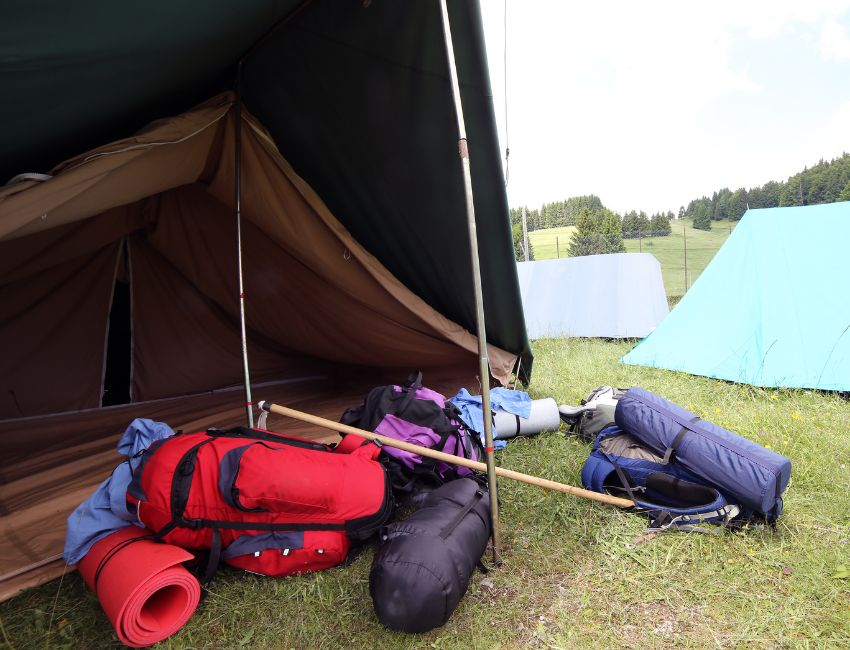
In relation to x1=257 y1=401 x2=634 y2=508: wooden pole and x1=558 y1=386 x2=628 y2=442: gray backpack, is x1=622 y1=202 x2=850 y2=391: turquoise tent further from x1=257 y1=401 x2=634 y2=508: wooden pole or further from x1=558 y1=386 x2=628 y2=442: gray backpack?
x1=257 y1=401 x2=634 y2=508: wooden pole

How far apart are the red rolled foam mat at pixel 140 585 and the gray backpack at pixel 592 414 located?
217 cm

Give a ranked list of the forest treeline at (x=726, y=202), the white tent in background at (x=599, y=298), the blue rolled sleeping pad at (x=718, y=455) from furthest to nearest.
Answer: the forest treeline at (x=726, y=202) < the white tent in background at (x=599, y=298) < the blue rolled sleeping pad at (x=718, y=455)

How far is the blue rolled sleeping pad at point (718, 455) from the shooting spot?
1.92m

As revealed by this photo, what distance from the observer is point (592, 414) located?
118 inches

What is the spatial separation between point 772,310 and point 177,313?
16.6 feet

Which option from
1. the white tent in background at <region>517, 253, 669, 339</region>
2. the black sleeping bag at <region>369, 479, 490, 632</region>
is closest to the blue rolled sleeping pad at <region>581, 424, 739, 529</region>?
the black sleeping bag at <region>369, 479, 490, 632</region>

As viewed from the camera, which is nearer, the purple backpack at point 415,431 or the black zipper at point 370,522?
the black zipper at point 370,522

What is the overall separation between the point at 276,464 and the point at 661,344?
391cm

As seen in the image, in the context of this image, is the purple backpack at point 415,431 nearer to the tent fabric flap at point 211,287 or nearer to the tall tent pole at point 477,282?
the tall tent pole at point 477,282

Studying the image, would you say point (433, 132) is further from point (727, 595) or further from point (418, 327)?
point (727, 595)

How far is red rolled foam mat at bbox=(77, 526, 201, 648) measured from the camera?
1.53 m

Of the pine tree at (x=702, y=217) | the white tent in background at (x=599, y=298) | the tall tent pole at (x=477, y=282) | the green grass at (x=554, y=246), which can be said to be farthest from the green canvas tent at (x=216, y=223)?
the pine tree at (x=702, y=217)

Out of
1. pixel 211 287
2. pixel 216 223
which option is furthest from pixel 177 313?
pixel 216 223

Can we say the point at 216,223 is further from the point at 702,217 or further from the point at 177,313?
the point at 702,217
